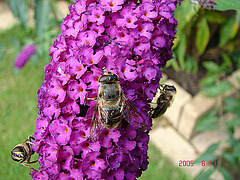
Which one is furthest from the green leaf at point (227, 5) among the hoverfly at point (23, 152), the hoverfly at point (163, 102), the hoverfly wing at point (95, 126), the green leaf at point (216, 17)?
the green leaf at point (216, 17)

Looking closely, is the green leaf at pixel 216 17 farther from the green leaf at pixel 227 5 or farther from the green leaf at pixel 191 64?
the green leaf at pixel 227 5

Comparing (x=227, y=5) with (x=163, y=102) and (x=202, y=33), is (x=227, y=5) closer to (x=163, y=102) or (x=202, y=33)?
(x=163, y=102)

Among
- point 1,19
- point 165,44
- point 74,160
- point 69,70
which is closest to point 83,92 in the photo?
point 69,70

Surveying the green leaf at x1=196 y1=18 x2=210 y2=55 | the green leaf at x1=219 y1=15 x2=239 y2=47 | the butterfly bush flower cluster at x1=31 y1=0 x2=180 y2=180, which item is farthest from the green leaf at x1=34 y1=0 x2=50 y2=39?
the green leaf at x1=219 y1=15 x2=239 y2=47

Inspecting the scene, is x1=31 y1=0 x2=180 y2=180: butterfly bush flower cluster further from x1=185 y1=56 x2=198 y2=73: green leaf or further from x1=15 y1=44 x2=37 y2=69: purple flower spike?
x1=185 y1=56 x2=198 y2=73: green leaf

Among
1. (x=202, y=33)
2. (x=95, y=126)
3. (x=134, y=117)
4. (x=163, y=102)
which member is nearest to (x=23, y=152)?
(x=95, y=126)

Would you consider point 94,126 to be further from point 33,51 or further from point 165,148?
point 165,148
